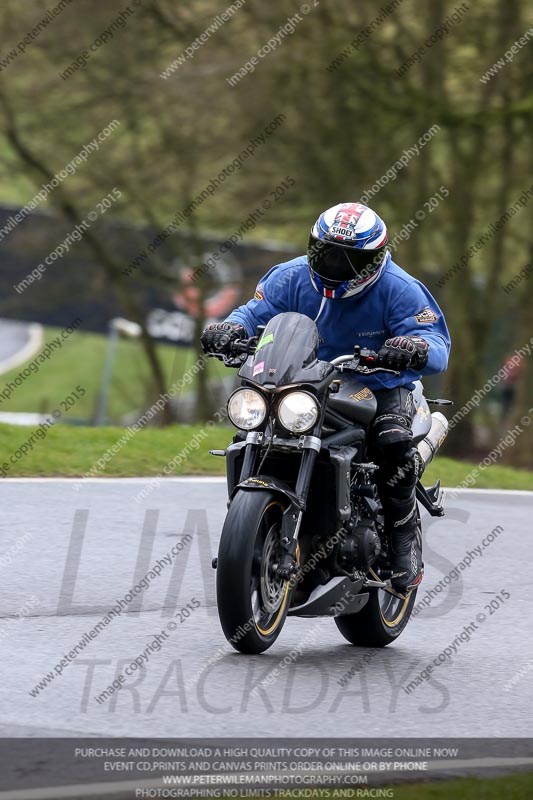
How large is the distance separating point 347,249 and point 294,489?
1033mm

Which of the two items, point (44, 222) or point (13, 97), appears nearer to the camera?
point (13, 97)

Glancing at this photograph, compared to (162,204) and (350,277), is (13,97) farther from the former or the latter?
(350,277)

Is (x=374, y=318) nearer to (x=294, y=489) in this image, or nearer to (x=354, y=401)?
(x=354, y=401)

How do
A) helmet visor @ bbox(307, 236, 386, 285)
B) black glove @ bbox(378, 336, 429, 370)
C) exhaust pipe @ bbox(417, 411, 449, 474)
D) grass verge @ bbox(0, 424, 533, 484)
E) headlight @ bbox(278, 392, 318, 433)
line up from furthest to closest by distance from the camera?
grass verge @ bbox(0, 424, 533, 484) < exhaust pipe @ bbox(417, 411, 449, 474) < helmet visor @ bbox(307, 236, 386, 285) < black glove @ bbox(378, 336, 429, 370) < headlight @ bbox(278, 392, 318, 433)

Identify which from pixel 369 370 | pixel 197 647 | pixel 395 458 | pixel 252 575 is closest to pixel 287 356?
pixel 369 370

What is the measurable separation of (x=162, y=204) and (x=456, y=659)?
18251mm

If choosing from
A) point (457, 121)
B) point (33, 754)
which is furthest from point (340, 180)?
point (33, 754)

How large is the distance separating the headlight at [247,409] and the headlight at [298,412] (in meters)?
0.09

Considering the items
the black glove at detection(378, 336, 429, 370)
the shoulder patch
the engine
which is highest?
the black glove at detection(378, 336, 429, 370)

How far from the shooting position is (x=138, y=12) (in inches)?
840

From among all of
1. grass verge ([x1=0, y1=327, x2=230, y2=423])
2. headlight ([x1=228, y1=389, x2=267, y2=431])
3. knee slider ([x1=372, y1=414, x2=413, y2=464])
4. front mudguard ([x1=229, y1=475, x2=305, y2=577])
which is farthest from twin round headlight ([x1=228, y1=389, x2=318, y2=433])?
grass verge ([x1=0, y1=327, x2=230, y2=423])

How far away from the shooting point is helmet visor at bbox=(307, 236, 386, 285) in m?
5.95

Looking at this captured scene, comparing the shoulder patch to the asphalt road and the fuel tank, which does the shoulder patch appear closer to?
the fuel tank

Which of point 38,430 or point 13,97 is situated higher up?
point 38,430
